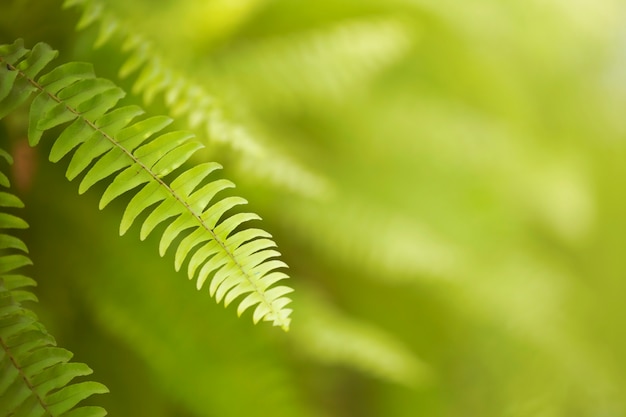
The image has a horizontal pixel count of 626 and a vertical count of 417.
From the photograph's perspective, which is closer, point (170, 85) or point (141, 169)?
point (141, 169)

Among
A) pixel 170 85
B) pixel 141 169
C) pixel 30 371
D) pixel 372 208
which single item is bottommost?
pixel 30 371

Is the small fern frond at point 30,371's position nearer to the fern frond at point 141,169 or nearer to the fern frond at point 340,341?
the fern frond at point 141,169

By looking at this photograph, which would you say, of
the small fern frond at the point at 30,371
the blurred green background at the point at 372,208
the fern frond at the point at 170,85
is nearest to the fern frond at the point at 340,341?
the blurred green background at the point at 372,208

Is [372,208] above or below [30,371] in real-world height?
above

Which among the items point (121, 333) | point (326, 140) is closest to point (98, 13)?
point (121, 333)

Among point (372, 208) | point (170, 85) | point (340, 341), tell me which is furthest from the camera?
point (372, 208)

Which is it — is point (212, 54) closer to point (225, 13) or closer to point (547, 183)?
point (225, 13)

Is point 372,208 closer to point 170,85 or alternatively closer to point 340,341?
point 340,341

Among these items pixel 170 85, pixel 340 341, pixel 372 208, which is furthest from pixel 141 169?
pixel 372 208
